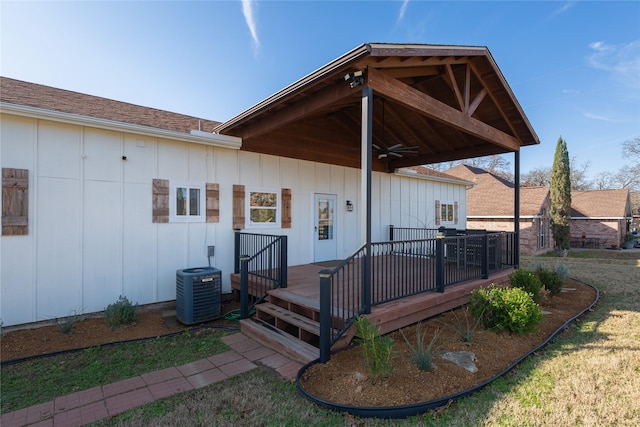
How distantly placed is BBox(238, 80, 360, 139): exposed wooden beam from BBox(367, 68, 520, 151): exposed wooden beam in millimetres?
320

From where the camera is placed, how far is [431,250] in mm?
5035

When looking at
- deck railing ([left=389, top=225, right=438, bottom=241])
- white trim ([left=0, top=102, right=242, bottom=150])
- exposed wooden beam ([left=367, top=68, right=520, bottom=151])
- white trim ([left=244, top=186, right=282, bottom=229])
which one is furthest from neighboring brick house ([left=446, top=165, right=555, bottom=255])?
white trim ([left=0, top=102, right=242, bottom=150])

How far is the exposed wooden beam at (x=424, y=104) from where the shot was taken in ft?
12.9

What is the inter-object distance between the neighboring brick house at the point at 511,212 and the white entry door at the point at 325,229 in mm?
11481

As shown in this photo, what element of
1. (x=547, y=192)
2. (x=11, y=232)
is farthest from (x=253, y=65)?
(x=547, y=192)

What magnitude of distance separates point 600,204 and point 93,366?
2877 cm

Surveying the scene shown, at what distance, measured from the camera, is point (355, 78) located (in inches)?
150

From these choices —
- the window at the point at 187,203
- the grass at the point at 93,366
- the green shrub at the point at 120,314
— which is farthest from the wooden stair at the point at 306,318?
the window at the point at 187,203

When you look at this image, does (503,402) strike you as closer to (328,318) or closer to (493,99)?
(328,318)

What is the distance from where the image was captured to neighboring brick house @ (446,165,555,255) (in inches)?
650

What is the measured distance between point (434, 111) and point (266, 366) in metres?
4.41

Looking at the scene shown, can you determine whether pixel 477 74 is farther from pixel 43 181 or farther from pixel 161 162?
pixel 43 181

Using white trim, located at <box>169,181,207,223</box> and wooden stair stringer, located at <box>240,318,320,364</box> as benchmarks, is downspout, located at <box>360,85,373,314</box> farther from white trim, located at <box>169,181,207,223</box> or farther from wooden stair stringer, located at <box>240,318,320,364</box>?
white trim, located at <box>169,181,207,223</box>

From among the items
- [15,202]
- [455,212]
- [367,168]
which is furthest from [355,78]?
[455,212]
